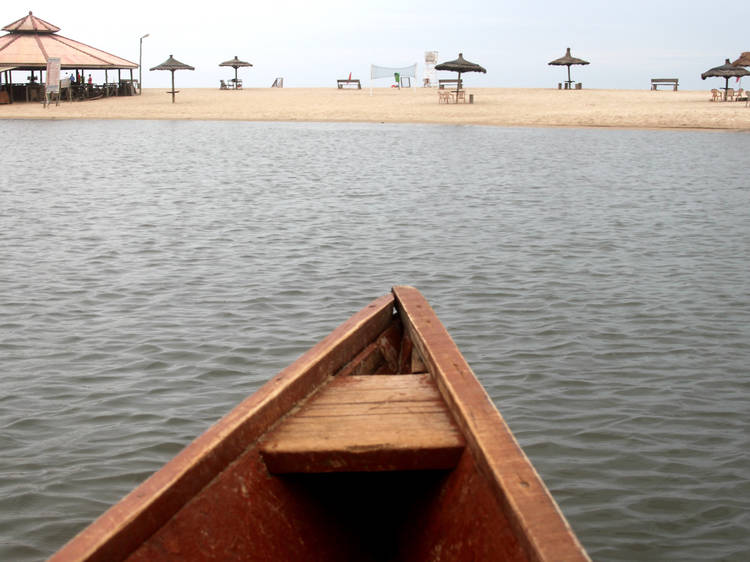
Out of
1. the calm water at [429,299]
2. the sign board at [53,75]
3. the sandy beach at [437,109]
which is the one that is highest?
the sign board at [53,75]

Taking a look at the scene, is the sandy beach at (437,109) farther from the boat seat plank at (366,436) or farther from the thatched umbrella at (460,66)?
the boat seat plank at (366,436)

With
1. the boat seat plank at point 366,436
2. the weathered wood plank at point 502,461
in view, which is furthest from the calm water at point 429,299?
the boat seat plank at point 366,436

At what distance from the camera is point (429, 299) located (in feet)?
26.0

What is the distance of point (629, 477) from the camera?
4449 mm

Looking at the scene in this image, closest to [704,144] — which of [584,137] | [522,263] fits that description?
[584,137]

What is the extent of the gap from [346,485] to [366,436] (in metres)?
0.28

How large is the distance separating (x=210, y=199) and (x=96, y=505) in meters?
11.1

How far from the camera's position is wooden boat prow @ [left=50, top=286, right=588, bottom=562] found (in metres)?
2.26

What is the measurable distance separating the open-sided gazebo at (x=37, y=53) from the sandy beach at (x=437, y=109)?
1.74 m

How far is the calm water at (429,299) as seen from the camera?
4.38 metres

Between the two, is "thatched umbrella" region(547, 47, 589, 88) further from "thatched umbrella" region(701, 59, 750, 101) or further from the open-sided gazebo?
the open-sided gazebo

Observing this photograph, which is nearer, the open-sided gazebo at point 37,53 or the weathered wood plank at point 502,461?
the weathered wood plank at point 502,461

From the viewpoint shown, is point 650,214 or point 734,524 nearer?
point 734,524

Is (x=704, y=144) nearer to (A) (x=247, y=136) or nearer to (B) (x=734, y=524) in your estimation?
(A) (x=247, y=136)
